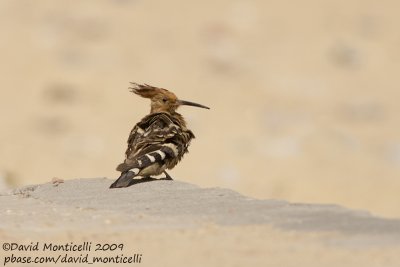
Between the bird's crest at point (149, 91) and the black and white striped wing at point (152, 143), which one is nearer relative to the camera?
the black and white striped wing at point (152, 143)

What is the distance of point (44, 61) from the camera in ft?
87.6

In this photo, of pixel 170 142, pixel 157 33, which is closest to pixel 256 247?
pixel 170 142

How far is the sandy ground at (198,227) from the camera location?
7.17 meters

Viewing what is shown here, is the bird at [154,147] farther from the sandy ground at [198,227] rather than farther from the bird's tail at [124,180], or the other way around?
the sandy ground at [198,227]

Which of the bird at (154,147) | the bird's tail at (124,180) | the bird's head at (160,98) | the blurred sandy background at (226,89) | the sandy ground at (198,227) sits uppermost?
the blurred sandy background at (226,89)

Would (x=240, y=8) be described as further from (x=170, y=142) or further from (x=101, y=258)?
(x=101, y=258)

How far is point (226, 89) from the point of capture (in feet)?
86.5

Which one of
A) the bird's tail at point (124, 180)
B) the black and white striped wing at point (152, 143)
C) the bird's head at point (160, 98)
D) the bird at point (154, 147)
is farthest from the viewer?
the bird's head at point (160, 98)

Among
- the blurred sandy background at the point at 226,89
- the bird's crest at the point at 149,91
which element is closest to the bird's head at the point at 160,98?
the bird's crest at the point at 149,91

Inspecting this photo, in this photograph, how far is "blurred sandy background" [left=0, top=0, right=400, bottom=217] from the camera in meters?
21.5

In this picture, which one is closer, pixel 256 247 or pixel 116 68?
pixel 256 247

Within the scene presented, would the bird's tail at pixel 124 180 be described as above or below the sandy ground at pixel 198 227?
above

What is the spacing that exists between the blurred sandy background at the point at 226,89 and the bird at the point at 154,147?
7.98 m

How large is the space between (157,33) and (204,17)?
70.3 inches
